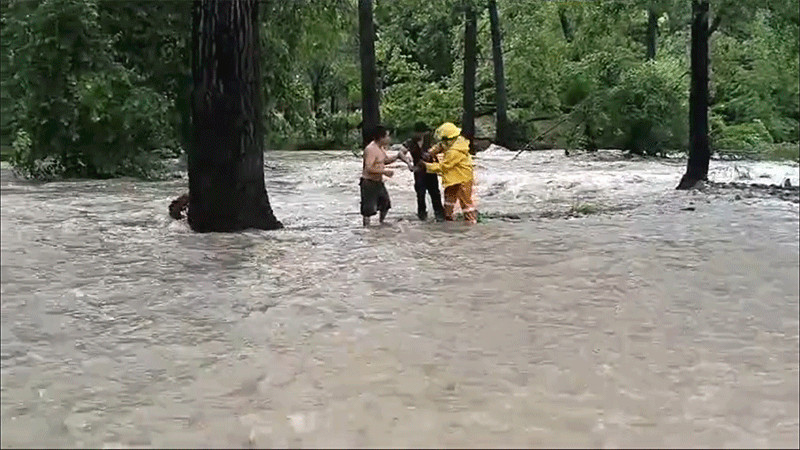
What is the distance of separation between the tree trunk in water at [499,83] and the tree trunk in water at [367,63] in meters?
7.86

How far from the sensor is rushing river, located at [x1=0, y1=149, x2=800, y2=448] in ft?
13.1

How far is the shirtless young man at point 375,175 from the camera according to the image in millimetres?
9828

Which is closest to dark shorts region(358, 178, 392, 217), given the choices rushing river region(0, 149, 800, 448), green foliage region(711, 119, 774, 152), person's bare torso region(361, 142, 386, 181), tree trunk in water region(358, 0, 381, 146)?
person's bare torso region(361, 142, 386, 181)

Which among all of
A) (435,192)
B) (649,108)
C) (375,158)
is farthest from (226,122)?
(649,108)

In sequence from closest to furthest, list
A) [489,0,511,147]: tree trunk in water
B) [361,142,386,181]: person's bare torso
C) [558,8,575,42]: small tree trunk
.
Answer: [361,142,386,181]: person's bare torso, [489,0,511,147]: tree trunk in water, [558,8,575,42]: small tree trunk

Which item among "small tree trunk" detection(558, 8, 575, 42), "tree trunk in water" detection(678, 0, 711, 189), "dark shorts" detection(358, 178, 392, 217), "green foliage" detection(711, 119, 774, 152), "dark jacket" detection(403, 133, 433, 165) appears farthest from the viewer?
"small tree trunk" detection(558, 8, 575, 42)

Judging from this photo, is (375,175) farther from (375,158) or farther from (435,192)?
(435,192)

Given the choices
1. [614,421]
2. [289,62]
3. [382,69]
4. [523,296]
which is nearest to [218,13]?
[523,296]

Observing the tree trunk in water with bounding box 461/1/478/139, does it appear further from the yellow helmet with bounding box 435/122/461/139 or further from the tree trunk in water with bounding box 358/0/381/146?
the yellow helmet with bounding box 435/122/461/139

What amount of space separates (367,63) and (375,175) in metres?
5.34

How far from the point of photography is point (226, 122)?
9.13 meters

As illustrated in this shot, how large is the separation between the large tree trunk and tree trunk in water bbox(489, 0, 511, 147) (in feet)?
46.0

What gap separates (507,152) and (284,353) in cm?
1647

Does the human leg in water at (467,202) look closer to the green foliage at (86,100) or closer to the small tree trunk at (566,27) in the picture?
the green foliage at (86,100)
